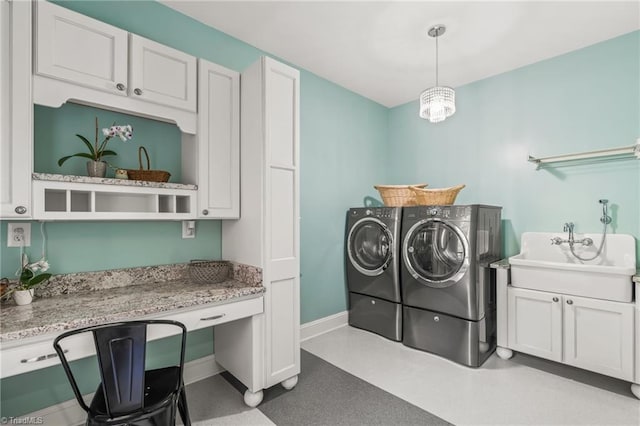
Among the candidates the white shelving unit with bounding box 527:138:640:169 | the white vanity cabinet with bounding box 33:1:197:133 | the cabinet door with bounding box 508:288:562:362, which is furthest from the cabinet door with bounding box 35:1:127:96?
the white shelving unit with bounding box 527:138:640:169

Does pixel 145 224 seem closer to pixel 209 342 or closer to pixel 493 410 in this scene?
pixel 209 342

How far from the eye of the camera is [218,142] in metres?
2.15

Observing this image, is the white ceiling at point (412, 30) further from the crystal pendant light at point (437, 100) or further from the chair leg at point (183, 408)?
the chair leg at point (183, 408)

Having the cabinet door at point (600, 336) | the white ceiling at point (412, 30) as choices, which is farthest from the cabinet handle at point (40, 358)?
the cabinet door at point (600, 336)

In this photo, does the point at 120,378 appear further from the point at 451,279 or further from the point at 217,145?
the point at 451,279

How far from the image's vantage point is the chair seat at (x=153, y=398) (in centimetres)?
126

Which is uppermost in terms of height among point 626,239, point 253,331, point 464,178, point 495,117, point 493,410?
point 495,117

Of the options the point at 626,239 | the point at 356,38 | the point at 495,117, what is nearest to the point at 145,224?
the point at 356,38

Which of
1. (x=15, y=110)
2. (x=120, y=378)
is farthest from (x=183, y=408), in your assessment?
(x=15, y=110)

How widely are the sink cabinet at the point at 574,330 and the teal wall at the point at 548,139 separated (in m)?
0.72

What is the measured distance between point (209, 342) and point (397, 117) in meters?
3.26

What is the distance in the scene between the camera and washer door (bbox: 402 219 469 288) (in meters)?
2.53

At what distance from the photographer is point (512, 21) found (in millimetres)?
2289


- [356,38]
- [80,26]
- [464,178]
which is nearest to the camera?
[80,26]
